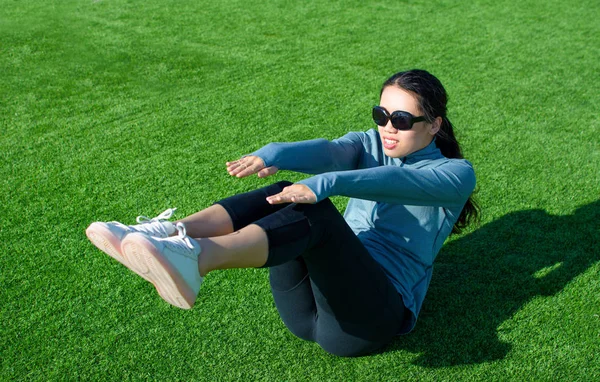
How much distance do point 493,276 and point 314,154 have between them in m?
1.36

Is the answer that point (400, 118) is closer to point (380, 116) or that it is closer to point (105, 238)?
point (380, 116)

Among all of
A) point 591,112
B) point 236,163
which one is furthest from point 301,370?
point 591,112

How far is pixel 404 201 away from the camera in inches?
104

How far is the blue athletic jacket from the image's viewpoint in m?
2.71

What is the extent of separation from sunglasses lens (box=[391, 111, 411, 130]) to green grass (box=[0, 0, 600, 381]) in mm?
1022

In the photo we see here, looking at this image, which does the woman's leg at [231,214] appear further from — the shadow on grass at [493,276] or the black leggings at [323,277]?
the shadow on grass at [493,276]

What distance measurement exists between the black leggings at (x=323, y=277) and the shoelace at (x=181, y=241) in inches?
11.1

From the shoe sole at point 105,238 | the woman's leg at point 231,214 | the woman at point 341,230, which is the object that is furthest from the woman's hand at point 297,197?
the shoe sole at point 105,238

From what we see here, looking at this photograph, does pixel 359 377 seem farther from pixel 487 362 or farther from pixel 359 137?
pixel 359 137

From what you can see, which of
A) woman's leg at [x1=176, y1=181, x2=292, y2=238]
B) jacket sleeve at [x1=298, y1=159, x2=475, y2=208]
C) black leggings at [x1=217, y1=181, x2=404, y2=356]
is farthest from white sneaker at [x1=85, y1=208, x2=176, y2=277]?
jacket sleeve at [x1=298, y1=159, x2=475, y2=208]

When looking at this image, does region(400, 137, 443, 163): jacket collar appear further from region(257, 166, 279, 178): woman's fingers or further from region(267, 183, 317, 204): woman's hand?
region(267, 183, 317, 204): woman's hand

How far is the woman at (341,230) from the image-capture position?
7.61 ft

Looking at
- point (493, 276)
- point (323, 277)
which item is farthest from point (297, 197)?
point (493, 276)

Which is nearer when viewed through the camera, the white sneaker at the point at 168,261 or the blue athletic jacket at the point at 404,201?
the white sneaker at the point at 168,261
